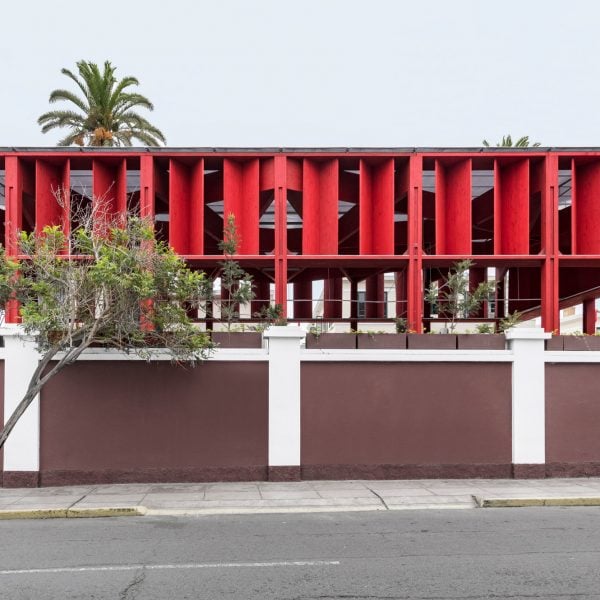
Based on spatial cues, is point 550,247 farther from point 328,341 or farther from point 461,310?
point 328,341

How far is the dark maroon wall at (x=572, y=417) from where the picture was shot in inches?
506

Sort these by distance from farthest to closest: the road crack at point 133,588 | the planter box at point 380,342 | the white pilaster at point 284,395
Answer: the planter box at point 380,342 < the white pilaster at point 284,395 < the road crack at point 133,588

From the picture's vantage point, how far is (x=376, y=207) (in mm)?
16375

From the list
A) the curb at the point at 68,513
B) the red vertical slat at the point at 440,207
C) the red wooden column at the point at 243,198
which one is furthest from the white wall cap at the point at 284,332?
the red vertical slat at the point at 440,207

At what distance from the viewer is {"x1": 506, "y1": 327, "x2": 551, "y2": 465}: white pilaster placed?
12797 millimetres

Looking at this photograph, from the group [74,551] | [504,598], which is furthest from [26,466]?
[504,598]

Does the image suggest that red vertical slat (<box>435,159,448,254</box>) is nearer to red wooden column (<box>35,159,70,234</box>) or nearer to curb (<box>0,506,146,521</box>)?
red wooden column (<box>35,159,70,234</box>)

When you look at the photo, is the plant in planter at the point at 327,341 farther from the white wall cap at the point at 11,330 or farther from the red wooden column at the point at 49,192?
Answer: the red wooden column at the point at 49,192

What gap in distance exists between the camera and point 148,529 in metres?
8.99

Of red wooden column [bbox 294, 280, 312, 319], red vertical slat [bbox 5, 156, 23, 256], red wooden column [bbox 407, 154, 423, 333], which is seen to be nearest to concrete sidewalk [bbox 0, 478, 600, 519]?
red wooden column [bbox 407, 154, 423, 333]

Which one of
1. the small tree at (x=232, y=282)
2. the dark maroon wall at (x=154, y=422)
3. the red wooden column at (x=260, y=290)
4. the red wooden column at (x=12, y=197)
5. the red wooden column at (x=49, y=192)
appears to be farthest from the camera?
the red wooden column at (x=260, y=290)

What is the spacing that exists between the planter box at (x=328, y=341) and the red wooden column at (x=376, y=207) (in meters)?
3.89

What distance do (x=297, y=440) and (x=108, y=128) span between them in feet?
67.6

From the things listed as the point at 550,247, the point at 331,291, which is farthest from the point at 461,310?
the point at 331,291
